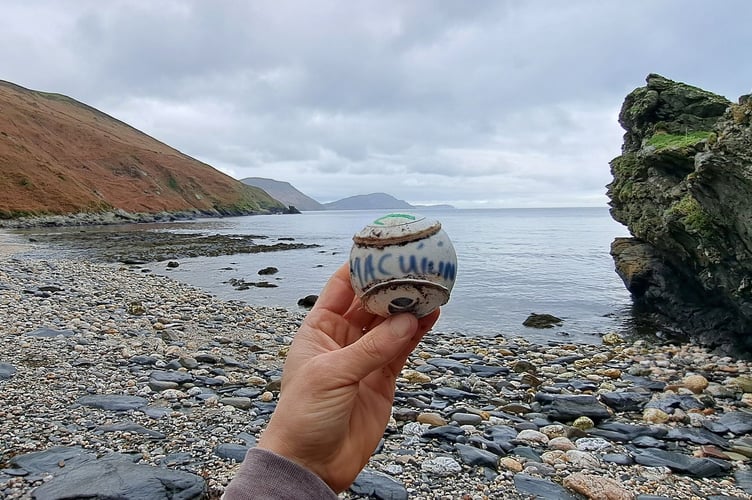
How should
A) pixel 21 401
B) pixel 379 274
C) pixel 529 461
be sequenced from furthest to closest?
pixel 21 401 → pixel 529 461 → pixel 379 274

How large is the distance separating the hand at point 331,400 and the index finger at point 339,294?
11 cm

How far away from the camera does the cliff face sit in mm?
9633

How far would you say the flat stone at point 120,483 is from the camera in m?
3.84

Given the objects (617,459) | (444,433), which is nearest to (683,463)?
(617,459)

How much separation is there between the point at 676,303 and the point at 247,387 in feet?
42.4

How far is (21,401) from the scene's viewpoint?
578 cm

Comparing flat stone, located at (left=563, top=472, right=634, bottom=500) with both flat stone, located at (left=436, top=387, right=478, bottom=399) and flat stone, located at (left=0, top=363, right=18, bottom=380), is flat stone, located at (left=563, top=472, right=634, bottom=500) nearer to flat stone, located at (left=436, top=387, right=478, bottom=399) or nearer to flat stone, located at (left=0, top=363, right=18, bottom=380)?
flat stone, located at (left=436, top=387, right=478, bottom=399)

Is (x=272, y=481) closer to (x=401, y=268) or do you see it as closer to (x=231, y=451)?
(x=401, y=268)

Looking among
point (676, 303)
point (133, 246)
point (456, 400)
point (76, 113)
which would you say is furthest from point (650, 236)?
point (76, 113)

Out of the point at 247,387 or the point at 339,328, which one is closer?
the point at 339,328

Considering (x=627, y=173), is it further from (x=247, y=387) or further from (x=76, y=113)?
(x=76, y=113)

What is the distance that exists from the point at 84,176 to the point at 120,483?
344ft

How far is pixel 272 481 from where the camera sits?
2227mm

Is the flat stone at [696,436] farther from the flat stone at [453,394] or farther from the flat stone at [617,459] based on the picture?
the flat stone at [453,394]
